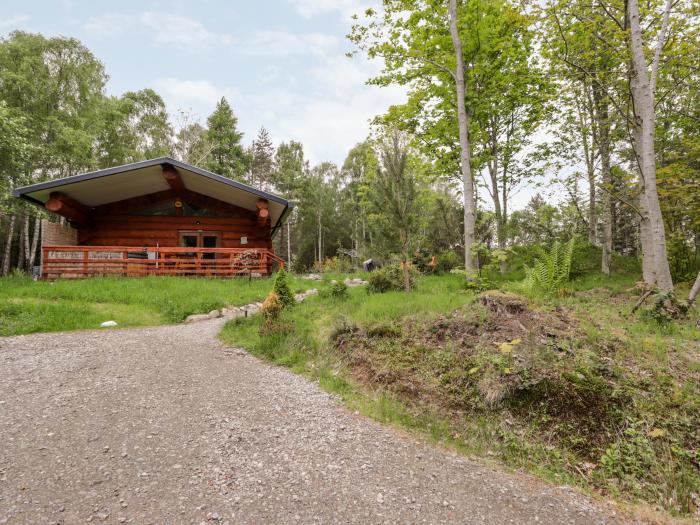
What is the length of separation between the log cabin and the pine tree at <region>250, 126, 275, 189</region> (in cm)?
2376

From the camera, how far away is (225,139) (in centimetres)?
3025

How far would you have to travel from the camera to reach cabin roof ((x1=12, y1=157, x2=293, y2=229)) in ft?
40.1

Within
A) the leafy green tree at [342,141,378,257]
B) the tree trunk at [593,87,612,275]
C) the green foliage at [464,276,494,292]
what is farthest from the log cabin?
the leafy green tree at [342,141,378,257]

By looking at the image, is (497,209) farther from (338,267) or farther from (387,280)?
(338,267)

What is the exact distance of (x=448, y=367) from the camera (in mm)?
4273

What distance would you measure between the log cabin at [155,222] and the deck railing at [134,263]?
0.03 meters

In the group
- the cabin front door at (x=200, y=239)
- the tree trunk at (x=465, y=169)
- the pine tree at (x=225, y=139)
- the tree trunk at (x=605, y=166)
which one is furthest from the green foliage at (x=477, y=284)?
the pine tree at (x=225, y=139)

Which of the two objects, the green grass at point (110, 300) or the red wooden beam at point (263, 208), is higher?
the red wooden beam at point (263, 208)

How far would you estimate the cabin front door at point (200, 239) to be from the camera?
16.1 metres

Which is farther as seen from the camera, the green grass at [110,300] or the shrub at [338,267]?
the shrub at [338,267]

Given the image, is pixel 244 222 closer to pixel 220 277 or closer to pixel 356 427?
pixel 220 277

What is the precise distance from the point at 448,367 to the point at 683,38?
968cm

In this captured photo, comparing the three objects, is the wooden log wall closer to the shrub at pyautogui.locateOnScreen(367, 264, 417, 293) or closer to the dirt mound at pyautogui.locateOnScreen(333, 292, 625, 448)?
the shrub at pyautogui.locateOnScreen(367, 264, 417, 293)

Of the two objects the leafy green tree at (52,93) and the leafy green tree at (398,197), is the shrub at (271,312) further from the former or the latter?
the leafy green tree at (52,93)
